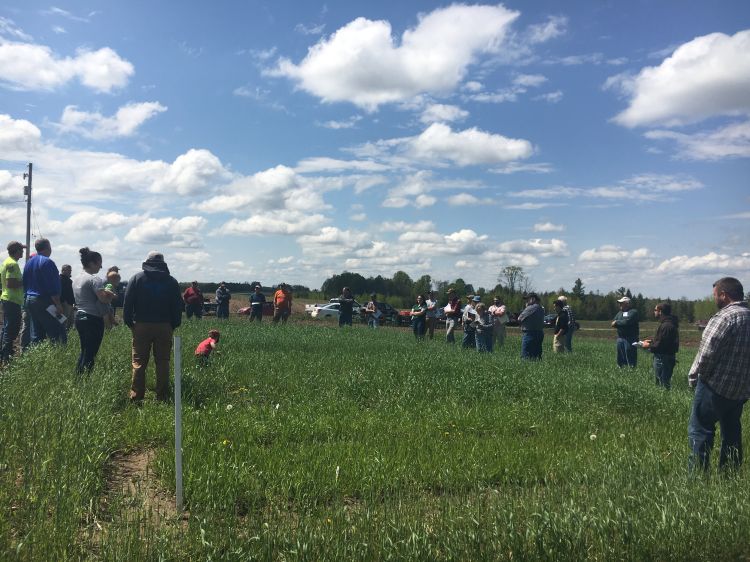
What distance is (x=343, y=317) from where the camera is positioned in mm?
26078

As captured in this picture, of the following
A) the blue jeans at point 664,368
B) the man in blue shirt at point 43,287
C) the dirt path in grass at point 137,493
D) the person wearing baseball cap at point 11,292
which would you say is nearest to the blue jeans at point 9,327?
the person wearing baseball cap at point 11,292

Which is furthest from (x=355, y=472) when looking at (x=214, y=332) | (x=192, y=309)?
(x=192, y=309)

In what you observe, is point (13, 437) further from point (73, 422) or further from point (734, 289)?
point (734, 289)

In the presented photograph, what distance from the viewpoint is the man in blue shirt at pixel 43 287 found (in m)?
10.3

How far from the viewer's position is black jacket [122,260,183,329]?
8320mm

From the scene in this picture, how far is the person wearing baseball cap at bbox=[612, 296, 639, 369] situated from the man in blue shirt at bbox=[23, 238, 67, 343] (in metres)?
10.6

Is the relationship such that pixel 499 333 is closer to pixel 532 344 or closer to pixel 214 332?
pixel 532 344

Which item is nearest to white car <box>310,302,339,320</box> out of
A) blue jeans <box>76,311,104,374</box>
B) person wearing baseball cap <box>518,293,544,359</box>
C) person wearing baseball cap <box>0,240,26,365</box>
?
person wearing baseball cap <box>518,293,544,359</box>

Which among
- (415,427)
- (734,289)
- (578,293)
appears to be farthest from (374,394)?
(578,293)

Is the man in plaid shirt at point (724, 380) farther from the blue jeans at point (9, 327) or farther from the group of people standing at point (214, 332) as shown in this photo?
the blue jeans at point (9, 327)

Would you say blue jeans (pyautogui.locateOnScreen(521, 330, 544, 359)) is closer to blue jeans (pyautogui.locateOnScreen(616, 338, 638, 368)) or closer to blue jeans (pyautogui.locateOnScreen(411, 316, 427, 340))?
blue jeans (pyautogui.locateOnScreen(616, 338, 638, 368))

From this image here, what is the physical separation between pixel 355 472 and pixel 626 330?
378 inches

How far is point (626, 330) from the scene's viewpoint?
13164 millimetres

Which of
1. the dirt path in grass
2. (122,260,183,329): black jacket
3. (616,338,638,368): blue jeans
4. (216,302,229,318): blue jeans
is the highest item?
(122,260,183,329): black jacket
